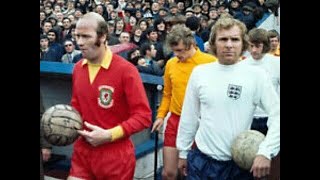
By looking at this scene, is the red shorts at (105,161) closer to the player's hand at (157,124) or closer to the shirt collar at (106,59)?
the player's hand at (157,124)

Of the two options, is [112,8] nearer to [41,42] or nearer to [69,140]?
[41,42]

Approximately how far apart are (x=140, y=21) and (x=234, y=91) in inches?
27.2

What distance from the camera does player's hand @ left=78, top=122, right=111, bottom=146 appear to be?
122 inches

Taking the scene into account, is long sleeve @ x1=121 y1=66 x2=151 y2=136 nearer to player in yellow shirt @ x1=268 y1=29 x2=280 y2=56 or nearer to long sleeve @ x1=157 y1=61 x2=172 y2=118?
long sleeve @ x1=157 y1=61 x2=172 y2=118

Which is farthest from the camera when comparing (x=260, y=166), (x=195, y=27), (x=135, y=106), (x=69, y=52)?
(x=69, y=52)

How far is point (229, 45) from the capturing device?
3.04 m

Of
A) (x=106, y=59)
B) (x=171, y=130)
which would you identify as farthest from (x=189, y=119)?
(x=106, y=59)

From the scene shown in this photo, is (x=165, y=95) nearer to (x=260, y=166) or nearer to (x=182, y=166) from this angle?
(x=182, y=166)

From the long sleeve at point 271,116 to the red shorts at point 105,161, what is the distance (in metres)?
0.70

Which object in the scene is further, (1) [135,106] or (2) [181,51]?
(2) [181,51]

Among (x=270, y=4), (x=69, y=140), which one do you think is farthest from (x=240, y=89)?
(x=69, y=140)
